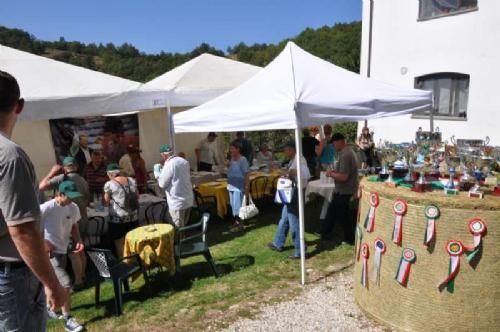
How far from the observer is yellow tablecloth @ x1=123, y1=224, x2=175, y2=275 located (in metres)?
4.86

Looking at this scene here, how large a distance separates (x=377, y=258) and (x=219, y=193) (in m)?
4.16

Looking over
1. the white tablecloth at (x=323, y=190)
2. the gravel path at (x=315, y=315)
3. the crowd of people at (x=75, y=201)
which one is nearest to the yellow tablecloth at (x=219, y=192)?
the crowd of people at (x=75, y=201)

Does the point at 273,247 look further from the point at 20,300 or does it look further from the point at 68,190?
the point at 20,300

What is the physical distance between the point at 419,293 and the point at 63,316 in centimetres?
349

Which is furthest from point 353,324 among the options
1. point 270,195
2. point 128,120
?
point 128,120

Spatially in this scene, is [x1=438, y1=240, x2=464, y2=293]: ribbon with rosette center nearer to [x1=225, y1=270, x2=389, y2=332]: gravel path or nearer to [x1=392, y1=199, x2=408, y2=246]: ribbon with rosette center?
[x1=392, y1=199, x2=408, y2=246]: ribbon with rosette center

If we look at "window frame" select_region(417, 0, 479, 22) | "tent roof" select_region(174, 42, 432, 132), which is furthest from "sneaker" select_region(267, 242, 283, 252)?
"window frame" select_region(417, 0, 479, 22)

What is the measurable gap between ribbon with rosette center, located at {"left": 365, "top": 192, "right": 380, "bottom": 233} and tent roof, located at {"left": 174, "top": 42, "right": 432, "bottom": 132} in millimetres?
1299

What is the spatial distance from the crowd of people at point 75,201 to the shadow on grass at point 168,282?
45 cm

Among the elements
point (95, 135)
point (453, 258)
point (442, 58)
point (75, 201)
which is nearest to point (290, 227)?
point (453, 258)

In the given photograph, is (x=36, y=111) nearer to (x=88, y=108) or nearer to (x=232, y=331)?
(x=88, y=108)

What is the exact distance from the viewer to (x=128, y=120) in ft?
38.1

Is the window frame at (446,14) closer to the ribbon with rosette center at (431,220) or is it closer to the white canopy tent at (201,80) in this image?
the white canopy tent at (201,80)

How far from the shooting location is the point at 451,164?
3988mm
